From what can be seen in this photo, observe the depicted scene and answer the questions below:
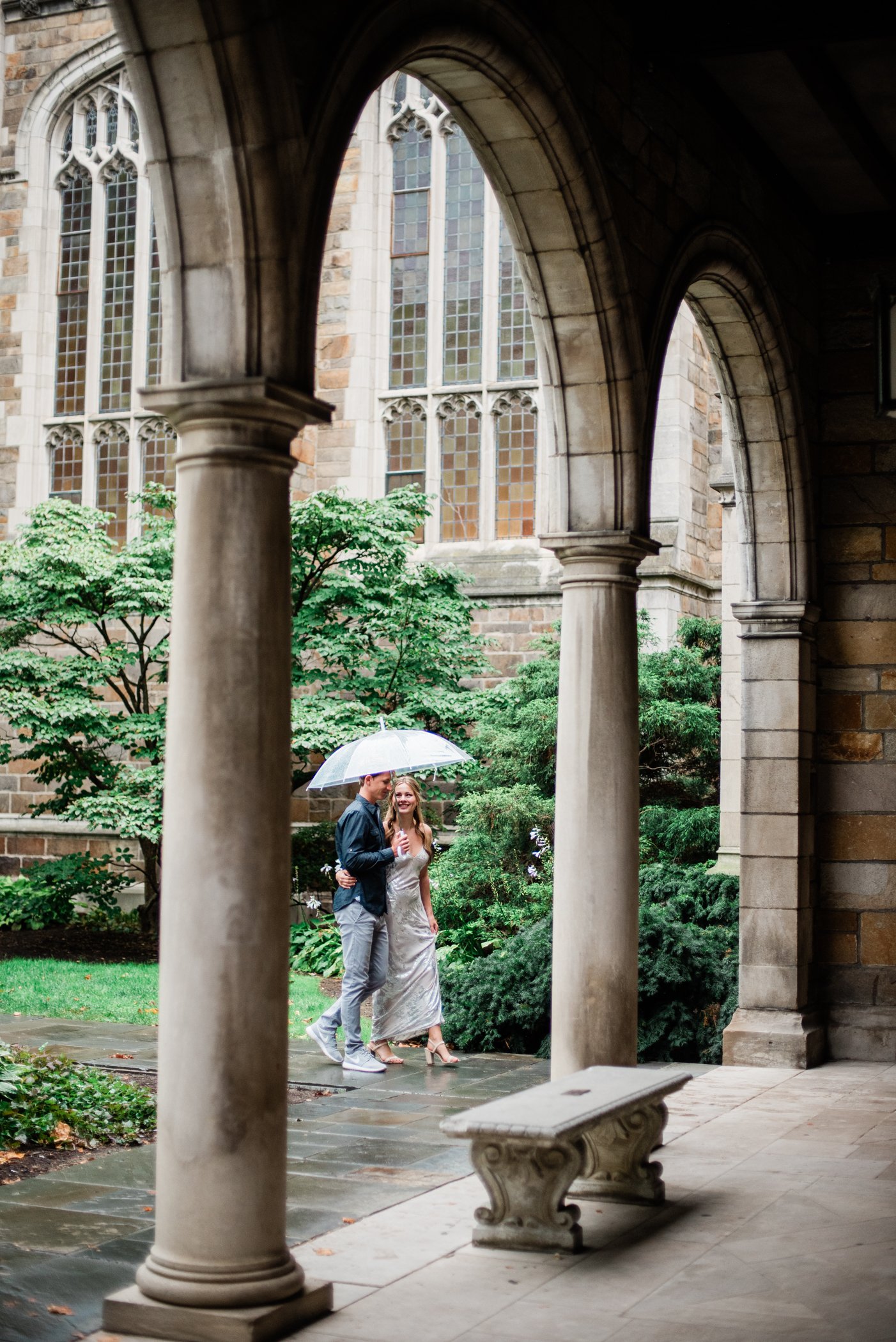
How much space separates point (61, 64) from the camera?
19031mm

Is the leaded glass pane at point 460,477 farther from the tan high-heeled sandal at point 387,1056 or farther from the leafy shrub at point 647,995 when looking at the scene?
the tan high-heeled sandal at point 387,1056

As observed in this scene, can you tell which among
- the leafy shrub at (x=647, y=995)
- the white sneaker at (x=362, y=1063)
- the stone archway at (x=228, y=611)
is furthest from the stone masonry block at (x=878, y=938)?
the stone archway at (x=228, y=611)

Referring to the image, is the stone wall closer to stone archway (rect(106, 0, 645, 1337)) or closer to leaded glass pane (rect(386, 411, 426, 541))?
stone archway (rect(106, 0, 645, 1337))

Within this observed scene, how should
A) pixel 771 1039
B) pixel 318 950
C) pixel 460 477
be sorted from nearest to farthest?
pixel 771 1039
pixel 318 950
pixel 460 477

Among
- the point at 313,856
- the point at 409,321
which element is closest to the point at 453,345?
the point at 409,321

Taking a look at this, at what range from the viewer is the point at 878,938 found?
9023 mm

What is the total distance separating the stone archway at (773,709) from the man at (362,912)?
197 cm

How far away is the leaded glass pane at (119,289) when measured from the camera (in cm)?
1911

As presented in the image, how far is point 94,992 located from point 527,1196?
24.4 ft

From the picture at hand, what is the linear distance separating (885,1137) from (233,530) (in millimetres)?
4281

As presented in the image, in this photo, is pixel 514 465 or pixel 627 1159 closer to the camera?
pixel 627 1159

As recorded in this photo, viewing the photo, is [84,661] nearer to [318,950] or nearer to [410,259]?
[318,950]

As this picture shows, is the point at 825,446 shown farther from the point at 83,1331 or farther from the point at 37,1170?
the point at 83,1331

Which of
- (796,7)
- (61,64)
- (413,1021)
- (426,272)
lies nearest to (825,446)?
(796,7)
